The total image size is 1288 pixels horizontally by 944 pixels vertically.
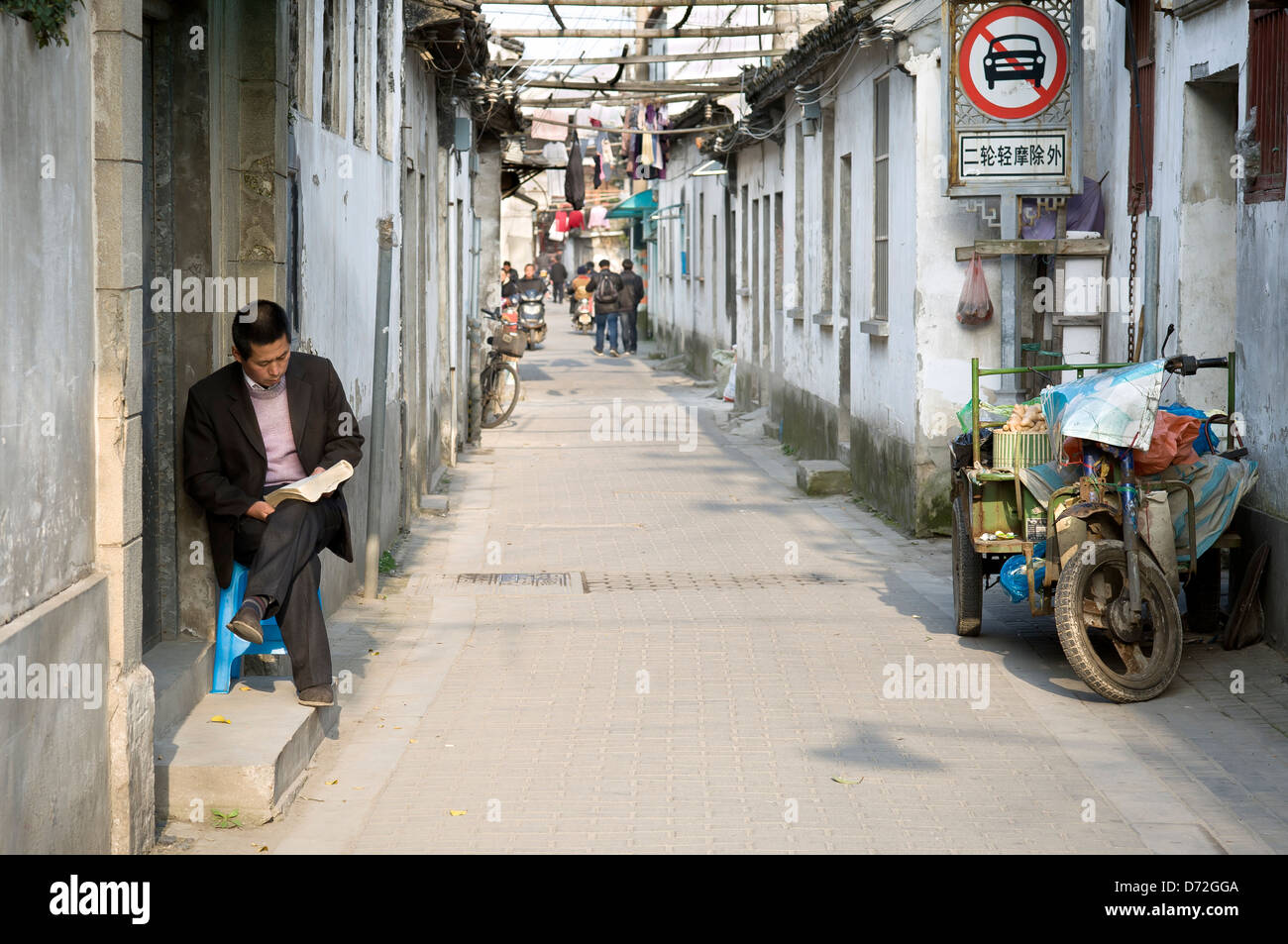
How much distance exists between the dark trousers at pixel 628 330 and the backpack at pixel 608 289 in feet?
2.59

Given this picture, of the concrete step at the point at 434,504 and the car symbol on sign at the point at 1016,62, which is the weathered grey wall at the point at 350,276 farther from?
the car symbol on sign at the point at 1016,62

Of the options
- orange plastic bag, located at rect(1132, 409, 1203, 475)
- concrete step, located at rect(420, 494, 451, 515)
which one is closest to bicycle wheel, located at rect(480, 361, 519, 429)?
concrete step, located at rect(420, 494, 451, 515)

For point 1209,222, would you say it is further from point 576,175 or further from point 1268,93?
point 576,175

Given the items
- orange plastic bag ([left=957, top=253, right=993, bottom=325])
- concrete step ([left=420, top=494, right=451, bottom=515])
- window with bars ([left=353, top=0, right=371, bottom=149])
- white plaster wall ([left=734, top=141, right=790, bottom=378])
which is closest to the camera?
window with bars ([left=353, top=0, right=371, bottom=149])

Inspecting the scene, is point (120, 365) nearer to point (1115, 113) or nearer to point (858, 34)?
point (1115, 113)

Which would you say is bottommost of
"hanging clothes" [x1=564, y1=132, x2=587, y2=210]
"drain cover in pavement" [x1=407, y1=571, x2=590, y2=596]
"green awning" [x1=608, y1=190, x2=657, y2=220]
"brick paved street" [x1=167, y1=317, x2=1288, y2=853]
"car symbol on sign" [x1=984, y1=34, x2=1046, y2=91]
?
"brick paved street" [x1=167, y1=317, x2=1288, y2=853]

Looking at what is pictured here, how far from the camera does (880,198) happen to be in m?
14.7

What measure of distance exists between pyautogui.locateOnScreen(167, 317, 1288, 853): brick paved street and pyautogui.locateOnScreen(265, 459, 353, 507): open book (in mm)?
1114

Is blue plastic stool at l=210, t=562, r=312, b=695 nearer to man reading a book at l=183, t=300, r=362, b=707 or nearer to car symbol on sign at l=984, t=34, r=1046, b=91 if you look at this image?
man reading a book at l=183, t=300, r=362, b=707

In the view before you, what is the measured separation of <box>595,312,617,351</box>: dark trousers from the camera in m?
→ 38.3

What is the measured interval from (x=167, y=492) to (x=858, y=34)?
880cm

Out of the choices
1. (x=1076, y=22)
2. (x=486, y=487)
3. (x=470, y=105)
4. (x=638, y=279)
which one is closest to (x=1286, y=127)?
(x=1076, y=22)

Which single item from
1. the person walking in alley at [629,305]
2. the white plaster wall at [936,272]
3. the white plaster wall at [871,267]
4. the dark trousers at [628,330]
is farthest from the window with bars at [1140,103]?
the dark trousers at [628,330]

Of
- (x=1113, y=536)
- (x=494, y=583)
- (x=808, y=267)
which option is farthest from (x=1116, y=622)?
(x=808, y=267)
